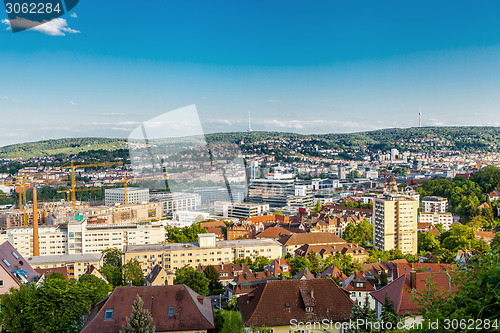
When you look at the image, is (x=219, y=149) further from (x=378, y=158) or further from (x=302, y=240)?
(x=378, y=158)

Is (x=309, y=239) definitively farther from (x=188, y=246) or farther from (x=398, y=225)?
(x=188, y=246)

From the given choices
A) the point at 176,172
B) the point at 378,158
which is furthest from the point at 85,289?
the point at 378,158

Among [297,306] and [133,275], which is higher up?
[297,306]

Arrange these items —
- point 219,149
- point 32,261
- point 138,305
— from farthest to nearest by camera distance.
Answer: point 32,261 < point 219,149 < point 138,305

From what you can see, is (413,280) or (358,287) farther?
(358,287)

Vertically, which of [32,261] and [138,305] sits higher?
[138,305]

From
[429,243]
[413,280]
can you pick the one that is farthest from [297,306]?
[429,243]

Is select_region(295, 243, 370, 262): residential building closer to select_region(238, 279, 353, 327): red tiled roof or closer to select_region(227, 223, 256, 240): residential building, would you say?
select_region(227, 223, 256, 240): residential building
